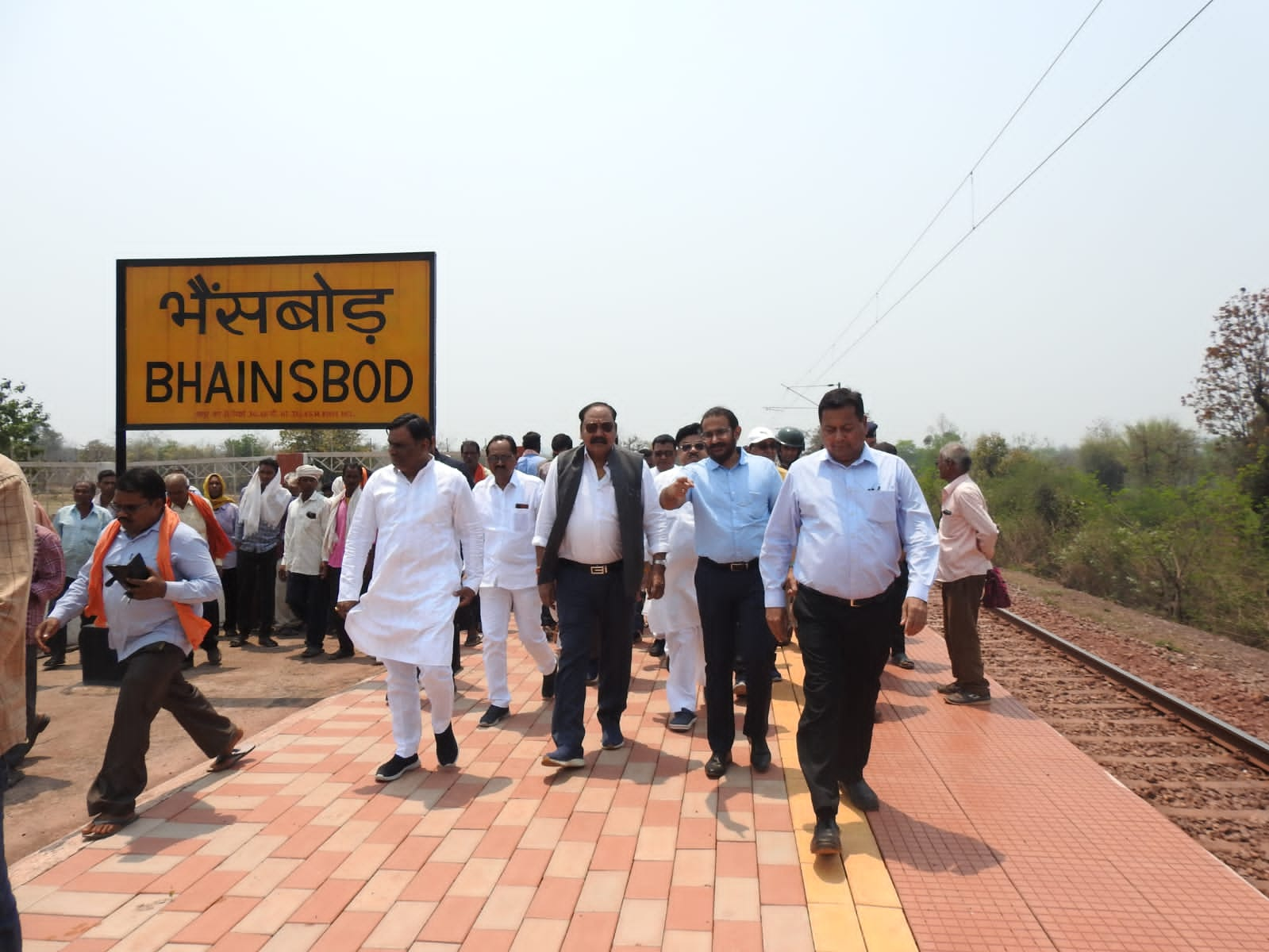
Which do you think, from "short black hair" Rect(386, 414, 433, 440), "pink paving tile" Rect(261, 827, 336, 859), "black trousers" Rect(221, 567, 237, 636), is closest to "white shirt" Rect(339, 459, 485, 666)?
"short black hair" Rect(386, 414, 433, 440)

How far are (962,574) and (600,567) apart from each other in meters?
2.75

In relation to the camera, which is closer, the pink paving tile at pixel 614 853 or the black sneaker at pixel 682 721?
the pink paving tile at pixel 614 853

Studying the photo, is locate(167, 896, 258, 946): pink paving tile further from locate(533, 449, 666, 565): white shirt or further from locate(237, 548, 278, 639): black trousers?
locate(237, 548, 278, 639): black trousers

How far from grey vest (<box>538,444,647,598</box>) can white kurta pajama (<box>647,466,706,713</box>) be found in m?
0.56

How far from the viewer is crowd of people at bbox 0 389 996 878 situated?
3848 mm

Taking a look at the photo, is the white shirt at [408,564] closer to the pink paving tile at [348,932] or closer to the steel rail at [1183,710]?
the pink paving tile at [348,932]

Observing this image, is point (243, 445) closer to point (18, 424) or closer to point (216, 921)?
point (18, 424)

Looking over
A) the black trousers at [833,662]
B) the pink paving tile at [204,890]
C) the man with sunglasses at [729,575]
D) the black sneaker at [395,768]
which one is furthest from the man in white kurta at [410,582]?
the black trousers at [833,662]

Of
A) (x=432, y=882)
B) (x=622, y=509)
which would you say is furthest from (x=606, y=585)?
(x=432, y=882)

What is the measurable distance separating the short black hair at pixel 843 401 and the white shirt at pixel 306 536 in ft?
20.9

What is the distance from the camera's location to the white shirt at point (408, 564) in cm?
469

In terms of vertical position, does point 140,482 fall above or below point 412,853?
above

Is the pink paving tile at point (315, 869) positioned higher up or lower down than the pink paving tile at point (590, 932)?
lower down

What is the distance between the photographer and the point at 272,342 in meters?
8.62
